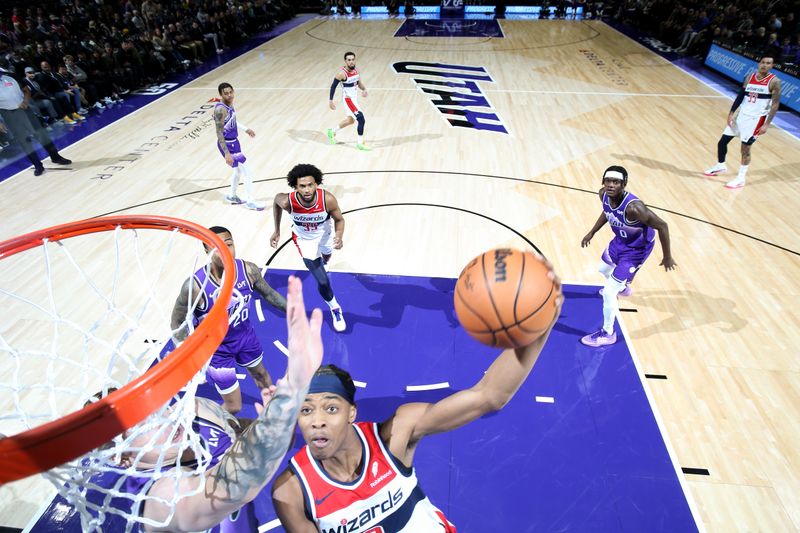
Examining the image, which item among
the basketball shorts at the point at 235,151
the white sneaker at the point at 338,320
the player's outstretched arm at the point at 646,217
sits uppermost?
the player's outstretched arm at the point at 646,217

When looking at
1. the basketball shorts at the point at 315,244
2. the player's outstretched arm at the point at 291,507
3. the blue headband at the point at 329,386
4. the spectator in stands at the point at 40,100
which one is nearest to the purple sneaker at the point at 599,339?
the basketball shorts at the point at 315,244

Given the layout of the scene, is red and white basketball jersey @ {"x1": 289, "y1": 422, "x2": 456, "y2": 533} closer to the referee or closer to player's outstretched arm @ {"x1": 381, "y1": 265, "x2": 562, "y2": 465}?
player's outstretched arm @ {"x1": 381, "y1": 265, "x2": 562, "y2": 465}

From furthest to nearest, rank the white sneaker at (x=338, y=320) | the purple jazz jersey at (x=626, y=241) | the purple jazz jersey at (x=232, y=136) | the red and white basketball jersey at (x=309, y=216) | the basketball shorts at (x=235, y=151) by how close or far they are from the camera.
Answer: the basketball shorts at (x=235, y=151) < the purple jazz jersey at (x=232, y=136) < the white sneaker at (x=338, y=320) < the red and white basketball jersey at (x=309, y=216) < the purple jazz jersey at (x=626, y=241)

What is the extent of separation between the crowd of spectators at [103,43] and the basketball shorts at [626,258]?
10523mm

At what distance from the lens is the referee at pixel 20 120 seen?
752 cm

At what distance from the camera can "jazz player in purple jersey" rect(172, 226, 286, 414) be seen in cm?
312

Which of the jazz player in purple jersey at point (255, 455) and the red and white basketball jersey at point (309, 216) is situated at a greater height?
the jazz player in purple jersey at point (255, 455)

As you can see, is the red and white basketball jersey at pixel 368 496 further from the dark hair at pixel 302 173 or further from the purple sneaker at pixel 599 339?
the purple sneaker at pixel 599 339

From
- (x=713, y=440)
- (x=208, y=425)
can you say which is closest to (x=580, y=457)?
(x=713, y=440)

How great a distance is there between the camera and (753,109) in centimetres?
682

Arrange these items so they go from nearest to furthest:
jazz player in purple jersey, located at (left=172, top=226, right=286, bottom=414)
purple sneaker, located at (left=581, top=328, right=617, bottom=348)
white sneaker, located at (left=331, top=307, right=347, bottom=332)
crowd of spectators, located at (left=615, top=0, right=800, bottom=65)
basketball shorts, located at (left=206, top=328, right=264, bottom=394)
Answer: jazz player in purple jersey, located at (left=172, top=226, right=286, bottom=414) → basketball shorts, located at (left=206, top=328, right=264, bottom=394) → purple sneaker, located at (left=581, top=328, right=617, bottom=348) → white sneaker, located at (left=331, top=307, right=347, bottom=332) → crowd of spectators, located at (left=615, top=0, right=800, bottom=65)

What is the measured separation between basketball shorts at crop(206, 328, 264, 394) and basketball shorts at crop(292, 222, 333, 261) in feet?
3.92

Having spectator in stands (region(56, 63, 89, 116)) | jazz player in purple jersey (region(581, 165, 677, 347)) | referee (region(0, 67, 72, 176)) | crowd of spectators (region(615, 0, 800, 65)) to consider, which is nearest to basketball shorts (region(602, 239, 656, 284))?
jazz player in purple jersey (region(581, 165, 677, 347))

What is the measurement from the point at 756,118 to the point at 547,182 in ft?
9.77
